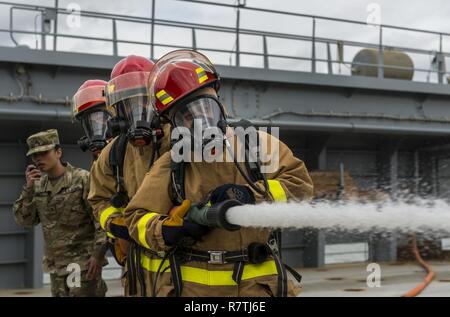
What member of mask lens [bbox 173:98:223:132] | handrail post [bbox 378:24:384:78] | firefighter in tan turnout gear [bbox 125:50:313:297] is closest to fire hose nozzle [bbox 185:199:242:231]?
firefighter in tan turnout gear [bbox 125:50:313:297]

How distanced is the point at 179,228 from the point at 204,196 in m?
0.22

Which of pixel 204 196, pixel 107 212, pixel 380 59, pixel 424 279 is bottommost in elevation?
pixel 424 279

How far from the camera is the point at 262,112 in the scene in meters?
8.96

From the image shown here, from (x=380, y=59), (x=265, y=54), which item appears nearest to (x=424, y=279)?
(x=380, y=59)

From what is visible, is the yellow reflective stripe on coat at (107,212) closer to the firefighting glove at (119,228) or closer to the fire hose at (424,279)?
the firefighting glove at (119,228)

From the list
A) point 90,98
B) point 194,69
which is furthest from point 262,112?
point 194,69

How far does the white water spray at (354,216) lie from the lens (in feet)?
6.97

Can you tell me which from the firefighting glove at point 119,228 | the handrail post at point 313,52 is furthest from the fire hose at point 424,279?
the firefighting glove at point 119,228

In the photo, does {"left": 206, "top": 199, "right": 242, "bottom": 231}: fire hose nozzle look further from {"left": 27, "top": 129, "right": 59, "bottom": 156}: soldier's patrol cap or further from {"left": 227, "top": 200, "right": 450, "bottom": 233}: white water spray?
{"left": 27, "top": 129, "right": 59, "bottom": 156}: soldier's patrol cap

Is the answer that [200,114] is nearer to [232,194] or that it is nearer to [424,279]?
[232,194]

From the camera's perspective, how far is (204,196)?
2.73 m

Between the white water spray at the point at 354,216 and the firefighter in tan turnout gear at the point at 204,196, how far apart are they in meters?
0.23
